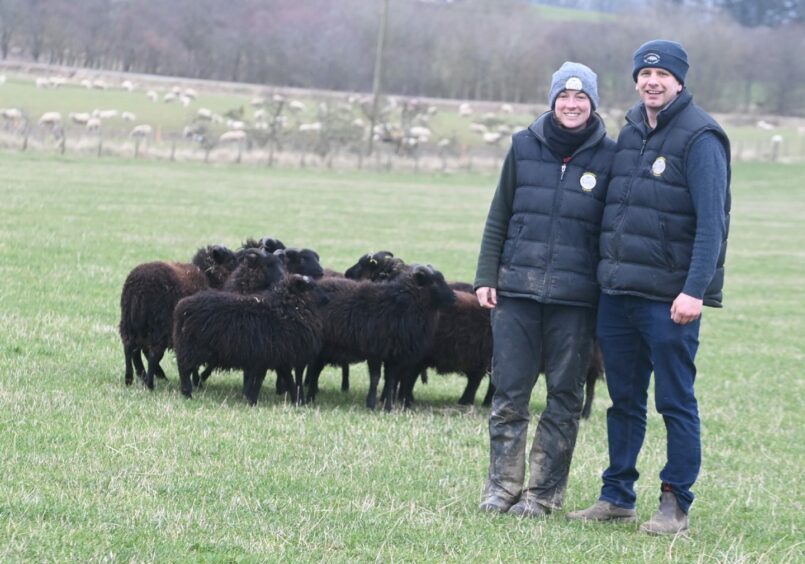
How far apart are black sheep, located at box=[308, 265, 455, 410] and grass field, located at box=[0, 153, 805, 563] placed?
20.1 inches

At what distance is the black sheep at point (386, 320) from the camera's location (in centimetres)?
1158

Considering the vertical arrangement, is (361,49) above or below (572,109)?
above

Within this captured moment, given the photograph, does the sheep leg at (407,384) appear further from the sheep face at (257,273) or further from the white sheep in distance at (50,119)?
the white sheep in distance at (50,119)

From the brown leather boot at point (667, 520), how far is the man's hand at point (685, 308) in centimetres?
111

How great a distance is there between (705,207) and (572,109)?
3.43 ft

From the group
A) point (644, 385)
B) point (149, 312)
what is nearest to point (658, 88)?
point (644, 385)

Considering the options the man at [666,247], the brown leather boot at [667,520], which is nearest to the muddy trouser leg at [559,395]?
the man at [666,247]

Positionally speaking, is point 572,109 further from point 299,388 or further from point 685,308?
point 299,388

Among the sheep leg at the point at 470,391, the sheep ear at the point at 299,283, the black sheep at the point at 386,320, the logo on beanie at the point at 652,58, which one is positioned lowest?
the sheep leg at the point at 470,391

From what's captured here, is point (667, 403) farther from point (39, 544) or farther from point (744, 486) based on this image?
point (39, 544)

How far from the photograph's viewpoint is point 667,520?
745 cm

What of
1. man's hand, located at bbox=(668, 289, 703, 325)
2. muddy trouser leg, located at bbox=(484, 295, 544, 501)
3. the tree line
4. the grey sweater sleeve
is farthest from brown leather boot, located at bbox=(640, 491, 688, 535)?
the tree line

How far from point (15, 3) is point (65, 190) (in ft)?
184

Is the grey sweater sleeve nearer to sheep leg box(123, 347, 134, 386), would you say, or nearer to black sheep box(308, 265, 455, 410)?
black sheep box(308, 265, 455, 410)
